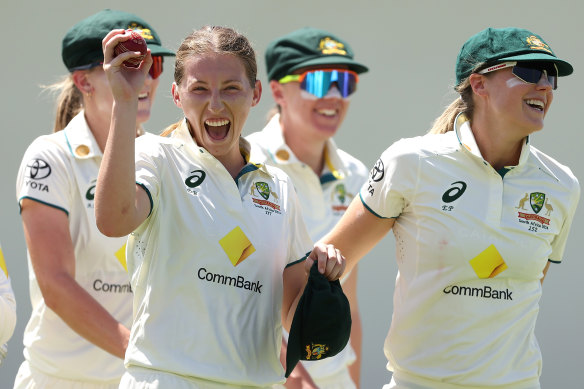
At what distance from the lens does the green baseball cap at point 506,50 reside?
3.65m

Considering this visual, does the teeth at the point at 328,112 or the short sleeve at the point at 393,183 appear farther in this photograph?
A: the teeth at the point at 328,112

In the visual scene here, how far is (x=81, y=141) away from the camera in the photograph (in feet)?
13.7

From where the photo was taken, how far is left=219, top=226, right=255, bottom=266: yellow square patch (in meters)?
3.03

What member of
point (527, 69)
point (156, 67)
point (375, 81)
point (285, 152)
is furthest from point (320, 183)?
point (375, 81)

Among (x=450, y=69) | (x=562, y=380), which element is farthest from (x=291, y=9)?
(x=562, y=380)

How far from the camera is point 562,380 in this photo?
6734mm

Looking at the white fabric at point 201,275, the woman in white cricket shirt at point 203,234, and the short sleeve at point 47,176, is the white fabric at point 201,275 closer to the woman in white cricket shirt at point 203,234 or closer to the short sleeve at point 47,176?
the woman in white cricket shirt at point 203,234

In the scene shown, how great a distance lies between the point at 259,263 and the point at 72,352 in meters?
1.30

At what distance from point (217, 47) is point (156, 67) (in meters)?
1.30

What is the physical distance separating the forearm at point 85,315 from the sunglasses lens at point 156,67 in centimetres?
99

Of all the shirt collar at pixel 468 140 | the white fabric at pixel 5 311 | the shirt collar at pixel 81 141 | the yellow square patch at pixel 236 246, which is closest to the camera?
the yellow square patch at pixel 236 246

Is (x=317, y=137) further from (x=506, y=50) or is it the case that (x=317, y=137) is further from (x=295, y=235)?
(x=295, y=235)

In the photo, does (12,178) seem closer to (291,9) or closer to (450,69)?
(291,9)

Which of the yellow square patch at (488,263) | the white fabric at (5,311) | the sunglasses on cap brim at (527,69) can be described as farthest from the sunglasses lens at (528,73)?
the white fabric at (5,311)
